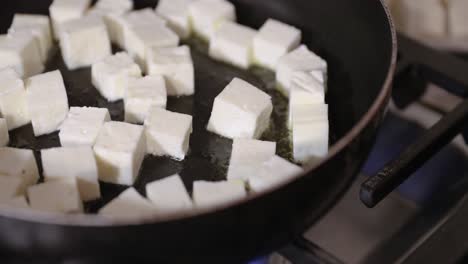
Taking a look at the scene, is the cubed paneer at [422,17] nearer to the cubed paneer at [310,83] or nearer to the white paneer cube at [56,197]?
the cubed paneer at [310,83]

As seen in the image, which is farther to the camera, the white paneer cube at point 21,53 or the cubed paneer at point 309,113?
the white paneer cube at point 21,53

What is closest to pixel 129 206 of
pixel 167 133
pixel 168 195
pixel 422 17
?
pixel 168 195

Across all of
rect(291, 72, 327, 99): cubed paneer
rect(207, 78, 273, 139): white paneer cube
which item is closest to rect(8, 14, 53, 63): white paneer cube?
rect(207, 78, 273, 139): white paneer cube

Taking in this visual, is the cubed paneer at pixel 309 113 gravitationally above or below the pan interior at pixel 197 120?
above

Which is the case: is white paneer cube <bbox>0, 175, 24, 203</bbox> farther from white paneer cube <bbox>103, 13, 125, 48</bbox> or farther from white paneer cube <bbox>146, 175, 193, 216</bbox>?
white paneer cube <bbox>103, 13, 125, 48</bbox>

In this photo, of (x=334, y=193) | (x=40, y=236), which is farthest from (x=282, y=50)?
(x=40, y=236)

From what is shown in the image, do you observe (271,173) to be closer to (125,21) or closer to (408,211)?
(408,211)

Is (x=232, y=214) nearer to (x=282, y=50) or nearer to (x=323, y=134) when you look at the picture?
(x=323, y=134)

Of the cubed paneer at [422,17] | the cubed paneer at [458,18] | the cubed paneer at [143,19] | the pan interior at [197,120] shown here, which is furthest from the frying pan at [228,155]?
the cubed paneer at [458,18]
